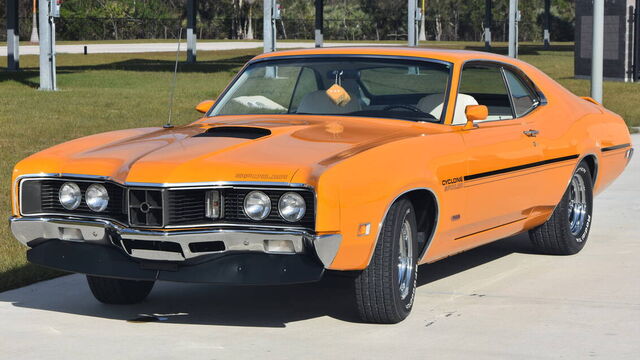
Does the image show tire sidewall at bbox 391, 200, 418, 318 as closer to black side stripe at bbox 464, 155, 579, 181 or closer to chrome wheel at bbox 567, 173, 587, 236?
black side stripe at bbox 464, 155, 579, 181

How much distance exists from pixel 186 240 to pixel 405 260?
4.32ft

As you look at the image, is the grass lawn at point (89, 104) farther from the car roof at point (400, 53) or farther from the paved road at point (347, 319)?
the car roof at point (400, 53)

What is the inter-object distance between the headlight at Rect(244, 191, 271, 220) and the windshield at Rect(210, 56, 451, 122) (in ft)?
4.93

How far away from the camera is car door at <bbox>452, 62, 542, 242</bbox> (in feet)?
24.7

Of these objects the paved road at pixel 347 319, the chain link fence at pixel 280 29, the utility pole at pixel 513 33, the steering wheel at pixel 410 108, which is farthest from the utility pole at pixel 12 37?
the chain link fence at pixel 280 29

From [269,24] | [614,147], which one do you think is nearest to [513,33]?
[269,24]

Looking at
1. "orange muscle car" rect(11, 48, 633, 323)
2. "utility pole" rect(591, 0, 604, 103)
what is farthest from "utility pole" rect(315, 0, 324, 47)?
"orange muscle car" rect(11, 48, 633, 323)

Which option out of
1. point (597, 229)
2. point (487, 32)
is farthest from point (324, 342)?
point (487, 32)

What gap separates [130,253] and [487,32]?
59.8m

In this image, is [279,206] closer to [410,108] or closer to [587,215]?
[410,108]

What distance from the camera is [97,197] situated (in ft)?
21.9

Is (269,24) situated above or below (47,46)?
above

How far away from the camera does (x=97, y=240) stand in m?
6.59

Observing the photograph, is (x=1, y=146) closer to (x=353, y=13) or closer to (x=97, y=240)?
(x=97, y=240)
